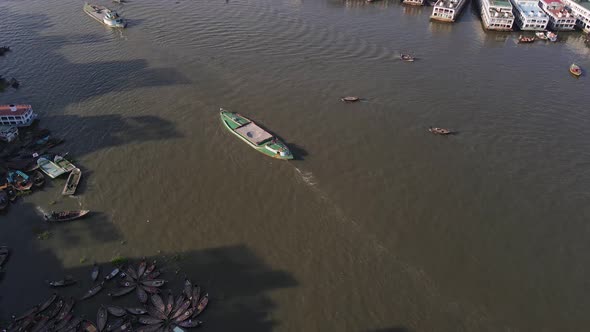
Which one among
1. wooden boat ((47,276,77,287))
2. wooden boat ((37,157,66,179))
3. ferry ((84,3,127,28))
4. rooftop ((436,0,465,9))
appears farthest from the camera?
rooftop ((436,0,465,9))

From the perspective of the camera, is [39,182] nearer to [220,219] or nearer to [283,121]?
[220,219]

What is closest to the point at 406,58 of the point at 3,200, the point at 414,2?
the point at 414,2

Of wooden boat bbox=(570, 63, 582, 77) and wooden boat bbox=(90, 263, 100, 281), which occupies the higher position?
wooden boat bbox=(570, 63, 582, 77)

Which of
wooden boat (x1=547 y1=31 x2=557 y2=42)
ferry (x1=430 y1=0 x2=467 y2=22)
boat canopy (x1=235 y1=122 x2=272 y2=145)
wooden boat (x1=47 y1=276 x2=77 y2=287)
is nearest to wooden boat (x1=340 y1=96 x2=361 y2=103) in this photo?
boat canopy (x1=235 y1=122 x2=272 y2=145)

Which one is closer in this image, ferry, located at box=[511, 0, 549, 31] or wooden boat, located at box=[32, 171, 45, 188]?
wooden boat, located at box=[32, 171, 45, 188]

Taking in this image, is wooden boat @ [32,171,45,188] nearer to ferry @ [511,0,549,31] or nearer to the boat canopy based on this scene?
the boat canopy

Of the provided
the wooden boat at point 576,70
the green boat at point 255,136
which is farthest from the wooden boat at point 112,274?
the wooden boat at point 576,70

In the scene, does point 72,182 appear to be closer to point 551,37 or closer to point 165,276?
point 165,276

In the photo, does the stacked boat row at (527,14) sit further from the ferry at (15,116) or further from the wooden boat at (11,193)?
the wooden boat at (11,193)
